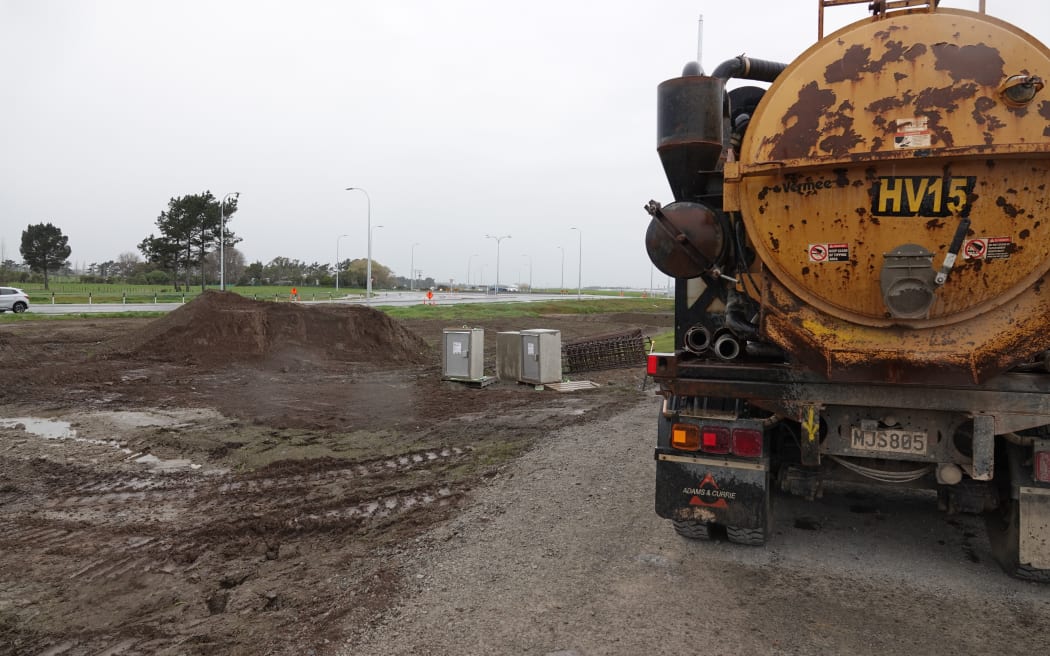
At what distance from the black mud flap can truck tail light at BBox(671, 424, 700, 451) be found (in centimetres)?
8

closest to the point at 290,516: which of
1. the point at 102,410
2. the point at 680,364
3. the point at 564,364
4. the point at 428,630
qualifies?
the point at 428,630

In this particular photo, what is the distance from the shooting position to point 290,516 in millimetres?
5500

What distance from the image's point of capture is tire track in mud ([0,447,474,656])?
11.9 feet

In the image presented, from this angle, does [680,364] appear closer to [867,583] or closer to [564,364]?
[867,583]

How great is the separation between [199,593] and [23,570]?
1.50 m

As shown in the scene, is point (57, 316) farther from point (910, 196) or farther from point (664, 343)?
point (910, 196)

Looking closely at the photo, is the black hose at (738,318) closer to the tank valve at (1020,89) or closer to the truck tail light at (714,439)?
the truck tail light at (714,439)

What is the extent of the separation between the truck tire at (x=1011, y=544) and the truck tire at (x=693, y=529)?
1.87m

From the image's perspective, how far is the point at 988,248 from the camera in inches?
135

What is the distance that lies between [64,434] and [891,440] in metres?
10.0

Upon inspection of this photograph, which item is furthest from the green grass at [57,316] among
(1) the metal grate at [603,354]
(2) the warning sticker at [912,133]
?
(2) the warning sticker at [912,133]

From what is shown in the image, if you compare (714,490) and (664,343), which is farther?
(664,343)

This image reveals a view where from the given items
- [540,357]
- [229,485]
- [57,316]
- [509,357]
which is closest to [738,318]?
[229,485]

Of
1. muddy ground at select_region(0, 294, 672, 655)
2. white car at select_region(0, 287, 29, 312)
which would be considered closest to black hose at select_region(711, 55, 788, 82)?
muddy ground at select_region(0, 294, 672, 655)
